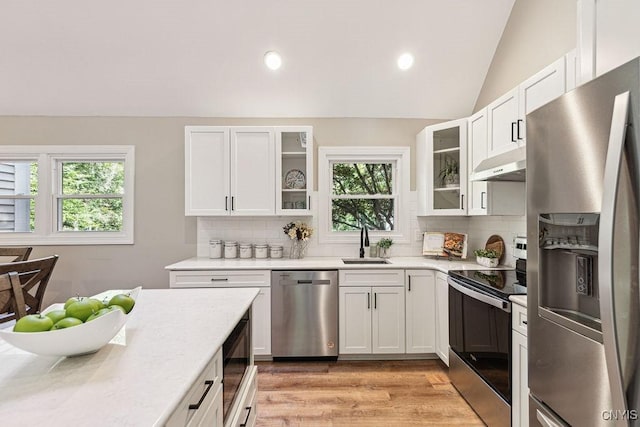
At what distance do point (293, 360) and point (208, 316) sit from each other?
6.39 ft

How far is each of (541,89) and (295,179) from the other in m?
2.16

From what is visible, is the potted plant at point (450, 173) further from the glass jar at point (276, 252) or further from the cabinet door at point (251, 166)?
the glass jar at point (276, 252)

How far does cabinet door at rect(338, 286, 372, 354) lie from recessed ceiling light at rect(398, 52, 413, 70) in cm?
213

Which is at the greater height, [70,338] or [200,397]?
[70,338]

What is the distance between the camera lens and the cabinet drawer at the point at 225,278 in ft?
9.84

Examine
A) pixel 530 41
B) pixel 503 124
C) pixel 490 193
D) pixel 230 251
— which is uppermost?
pixel 530 41

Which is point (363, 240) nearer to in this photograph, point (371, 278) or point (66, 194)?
point (371, 278)

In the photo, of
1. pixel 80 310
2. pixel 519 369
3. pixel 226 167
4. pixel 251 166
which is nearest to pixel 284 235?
pixel 251 166

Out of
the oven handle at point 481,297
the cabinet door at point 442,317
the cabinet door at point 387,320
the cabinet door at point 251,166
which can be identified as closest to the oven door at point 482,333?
the oven handle at point 481,297

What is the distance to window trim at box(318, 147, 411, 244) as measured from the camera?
3.65 meters

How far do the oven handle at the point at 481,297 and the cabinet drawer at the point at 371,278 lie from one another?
497mm

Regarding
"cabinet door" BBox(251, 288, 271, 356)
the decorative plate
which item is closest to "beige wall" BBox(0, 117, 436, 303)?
the decorative plate

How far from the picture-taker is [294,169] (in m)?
3.39

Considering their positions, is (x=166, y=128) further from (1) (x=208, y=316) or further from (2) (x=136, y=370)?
(2) (x=136, y=370)
